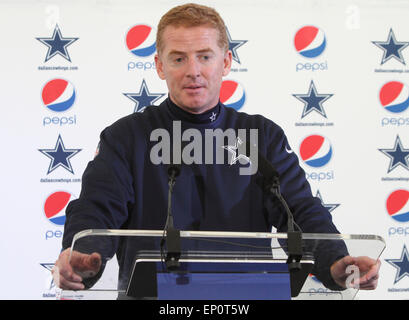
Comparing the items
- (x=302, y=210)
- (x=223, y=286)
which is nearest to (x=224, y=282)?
(x=223, y=286)

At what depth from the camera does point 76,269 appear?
1666mm

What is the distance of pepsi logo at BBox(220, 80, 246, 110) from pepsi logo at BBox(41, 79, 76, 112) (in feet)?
3.37

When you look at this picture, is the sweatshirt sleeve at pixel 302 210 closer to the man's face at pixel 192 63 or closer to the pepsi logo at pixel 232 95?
the man's face at pixel 192 63

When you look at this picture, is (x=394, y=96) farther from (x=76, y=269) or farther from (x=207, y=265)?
(x=76, y=269)

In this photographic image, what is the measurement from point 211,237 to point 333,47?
2.86 metres

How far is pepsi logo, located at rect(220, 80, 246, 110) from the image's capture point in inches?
161

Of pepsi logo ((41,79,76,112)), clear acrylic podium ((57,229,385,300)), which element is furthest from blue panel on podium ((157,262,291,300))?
pepsi logo ((41,79,76,112))

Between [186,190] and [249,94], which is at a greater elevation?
[249,94]

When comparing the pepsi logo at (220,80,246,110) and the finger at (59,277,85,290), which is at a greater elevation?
the pepsi logo at (220,80,246,110)

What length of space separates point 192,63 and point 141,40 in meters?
1.45
